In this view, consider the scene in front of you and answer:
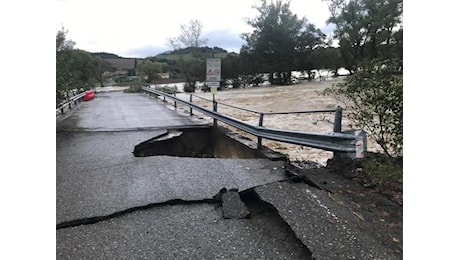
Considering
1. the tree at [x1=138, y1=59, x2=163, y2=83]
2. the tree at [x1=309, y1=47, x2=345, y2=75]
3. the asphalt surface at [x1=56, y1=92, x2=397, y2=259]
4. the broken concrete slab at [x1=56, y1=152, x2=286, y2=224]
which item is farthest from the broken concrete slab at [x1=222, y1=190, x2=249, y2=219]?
the tree at [x1=138, y1=59, x2=163, y2=83]

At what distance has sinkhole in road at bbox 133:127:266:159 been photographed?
692 centimetres

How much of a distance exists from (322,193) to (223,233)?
128 centimetres

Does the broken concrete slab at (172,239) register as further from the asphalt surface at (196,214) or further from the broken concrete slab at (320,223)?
the broken concrete slab at (320,223)

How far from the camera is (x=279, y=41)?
44438mm

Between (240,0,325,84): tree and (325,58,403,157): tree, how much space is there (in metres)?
40.1

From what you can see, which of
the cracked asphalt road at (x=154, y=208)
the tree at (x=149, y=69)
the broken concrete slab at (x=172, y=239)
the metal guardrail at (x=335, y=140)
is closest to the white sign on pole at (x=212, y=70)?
the cracked asphalt road at (x=154, y=208)

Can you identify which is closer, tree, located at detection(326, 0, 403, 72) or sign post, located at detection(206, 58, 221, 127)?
sign post, located at detection(206, 58, 221, 127)

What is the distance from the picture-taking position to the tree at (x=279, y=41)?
145 ft

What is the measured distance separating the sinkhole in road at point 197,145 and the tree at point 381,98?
190 centimetres

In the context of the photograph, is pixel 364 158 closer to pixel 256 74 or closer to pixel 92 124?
pixel 92 124

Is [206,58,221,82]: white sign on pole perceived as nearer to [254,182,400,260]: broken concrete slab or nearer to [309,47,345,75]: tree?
[254,182,400,260]: broken concrete slab

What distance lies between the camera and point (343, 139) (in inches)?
179

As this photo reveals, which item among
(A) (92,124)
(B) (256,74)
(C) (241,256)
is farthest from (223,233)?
(B) (256,74)

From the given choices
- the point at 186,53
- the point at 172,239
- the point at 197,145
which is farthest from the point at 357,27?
the point at 172,239
